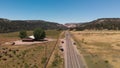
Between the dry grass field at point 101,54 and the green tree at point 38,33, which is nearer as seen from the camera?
the dry grass field at point 101,54

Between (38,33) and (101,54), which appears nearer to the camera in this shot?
(101,54)

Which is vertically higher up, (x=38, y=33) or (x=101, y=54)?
(x=38, y=33)

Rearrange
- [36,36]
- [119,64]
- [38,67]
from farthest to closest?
[36,36] → [119,64] → [38,67]

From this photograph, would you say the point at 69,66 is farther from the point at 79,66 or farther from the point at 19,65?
the point at 19,65

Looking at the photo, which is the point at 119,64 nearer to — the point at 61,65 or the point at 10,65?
the point at 61,65

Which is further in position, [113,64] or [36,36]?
[36,36]

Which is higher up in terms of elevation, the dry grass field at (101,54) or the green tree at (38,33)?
the green tree at (38,33)

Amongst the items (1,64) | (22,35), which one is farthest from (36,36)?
(1,64)

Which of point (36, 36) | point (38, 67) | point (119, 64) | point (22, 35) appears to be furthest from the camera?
point (22, 35)

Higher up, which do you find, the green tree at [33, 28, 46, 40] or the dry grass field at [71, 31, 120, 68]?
the green tree at [33, 28, 46, 40]

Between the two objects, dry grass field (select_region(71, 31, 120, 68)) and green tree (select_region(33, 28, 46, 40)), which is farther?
green tree (select_region(33, 28, 46, 40))
